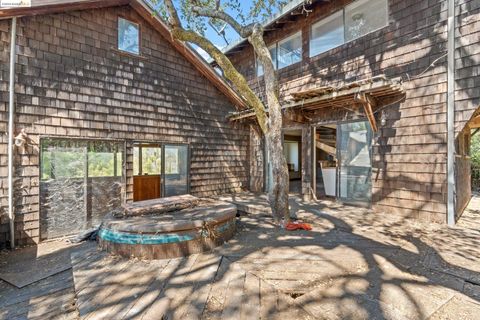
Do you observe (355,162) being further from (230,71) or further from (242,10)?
(242,10)

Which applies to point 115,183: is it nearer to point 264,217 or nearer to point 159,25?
point 264,217

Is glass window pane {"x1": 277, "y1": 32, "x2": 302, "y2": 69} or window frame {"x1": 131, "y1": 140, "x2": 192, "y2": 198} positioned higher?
glass window pane {"x1": 277, "y1": 32, "x2": 302, "y2": 69}

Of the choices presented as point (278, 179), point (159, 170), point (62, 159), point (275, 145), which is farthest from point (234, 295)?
point (159, 170)

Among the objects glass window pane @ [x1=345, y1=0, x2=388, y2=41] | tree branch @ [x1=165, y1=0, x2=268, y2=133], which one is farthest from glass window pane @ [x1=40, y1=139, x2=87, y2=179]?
glass window pane @ [x1=345, y1=0, x2=388, y2=41]

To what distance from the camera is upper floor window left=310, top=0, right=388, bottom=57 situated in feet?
17.8

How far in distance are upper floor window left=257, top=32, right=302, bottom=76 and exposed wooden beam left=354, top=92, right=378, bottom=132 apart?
2646 mm

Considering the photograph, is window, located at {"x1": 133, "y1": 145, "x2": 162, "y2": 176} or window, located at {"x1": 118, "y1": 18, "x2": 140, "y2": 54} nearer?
window, located at {"x1": 118, "y1": 18, "x2": 140, "y2": 54}

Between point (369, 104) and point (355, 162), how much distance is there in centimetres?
138

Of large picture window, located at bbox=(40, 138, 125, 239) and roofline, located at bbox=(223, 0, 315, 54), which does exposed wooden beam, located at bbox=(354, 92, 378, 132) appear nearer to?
roofline, located at bbox=(223, 0, 315, 54)

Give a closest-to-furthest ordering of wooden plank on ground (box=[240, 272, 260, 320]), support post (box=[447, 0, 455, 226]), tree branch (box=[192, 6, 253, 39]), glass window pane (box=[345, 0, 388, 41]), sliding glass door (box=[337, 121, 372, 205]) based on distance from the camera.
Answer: wooden plank on ground (box=[240, 272, 260, 320]) < support post (box=[447, 0, 455, 226]) < tree branch (box=[192, 6, 253, 39]) < glass window pane (box=[345, 0, 388, 41]) < sliding glass door (box=[337, 121, 372, 205])

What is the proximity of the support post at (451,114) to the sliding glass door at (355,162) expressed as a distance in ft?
4.47

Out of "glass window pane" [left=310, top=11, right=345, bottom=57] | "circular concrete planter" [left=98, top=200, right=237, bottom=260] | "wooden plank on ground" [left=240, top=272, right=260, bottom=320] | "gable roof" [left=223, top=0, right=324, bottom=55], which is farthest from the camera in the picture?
"gable roof" [left=223, top=0, right=324, bottom=55]

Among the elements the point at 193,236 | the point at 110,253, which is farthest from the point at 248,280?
the point at 110,253

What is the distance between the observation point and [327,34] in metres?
6.36
